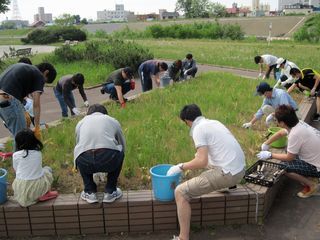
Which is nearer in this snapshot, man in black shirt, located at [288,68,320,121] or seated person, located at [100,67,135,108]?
seated person, located at [100,67,135,108]

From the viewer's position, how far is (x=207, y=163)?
3.39 m

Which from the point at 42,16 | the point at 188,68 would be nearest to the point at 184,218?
the point at 188,68

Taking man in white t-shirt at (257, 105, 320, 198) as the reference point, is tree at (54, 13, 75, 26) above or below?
above

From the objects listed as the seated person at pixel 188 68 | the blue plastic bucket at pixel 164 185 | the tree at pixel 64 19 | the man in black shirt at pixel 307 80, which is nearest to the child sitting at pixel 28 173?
the blue plastic bucket at pixel 164 185

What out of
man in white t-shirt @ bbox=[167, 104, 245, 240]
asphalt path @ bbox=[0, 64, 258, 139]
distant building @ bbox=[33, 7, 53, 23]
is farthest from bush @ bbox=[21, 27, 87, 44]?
distant building @ bbox=[33, 7, 53, 23]

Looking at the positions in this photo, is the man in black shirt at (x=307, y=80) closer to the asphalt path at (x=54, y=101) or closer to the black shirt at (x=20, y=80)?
the asphalt path at (x=54, y=101)

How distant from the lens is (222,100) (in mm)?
7883

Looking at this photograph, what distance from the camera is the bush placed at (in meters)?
41.6

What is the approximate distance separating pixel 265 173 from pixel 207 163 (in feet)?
3.91

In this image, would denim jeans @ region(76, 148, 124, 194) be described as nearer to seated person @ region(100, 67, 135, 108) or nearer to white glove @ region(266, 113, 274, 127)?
white glove @ region(266, 113, 274, 127)

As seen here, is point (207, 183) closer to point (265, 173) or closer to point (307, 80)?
point (265, 173)

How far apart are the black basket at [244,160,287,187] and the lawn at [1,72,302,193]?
1.13ft

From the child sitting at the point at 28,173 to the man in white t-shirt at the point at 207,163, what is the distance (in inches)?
52.3

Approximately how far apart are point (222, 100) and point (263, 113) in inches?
75.1
